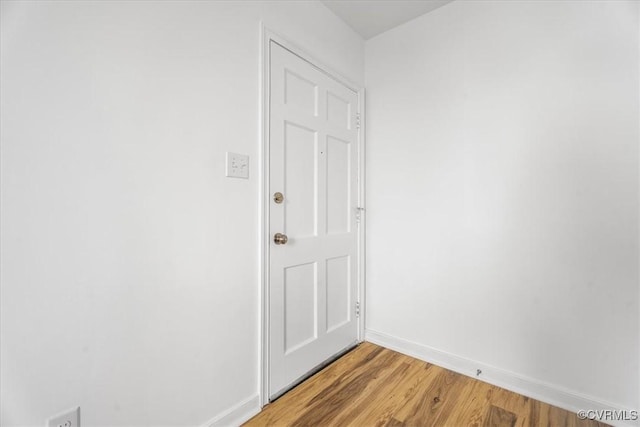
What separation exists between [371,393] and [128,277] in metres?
1.45

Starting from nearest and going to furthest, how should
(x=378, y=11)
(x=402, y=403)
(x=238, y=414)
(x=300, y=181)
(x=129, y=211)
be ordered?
1. (x=129, y=211)
2. (x=238, y=414)
3. (x=402, y=403)
4. (x=300, y=181)
5. (x=378, y=11)

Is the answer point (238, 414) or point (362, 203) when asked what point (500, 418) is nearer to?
point (238, 414)

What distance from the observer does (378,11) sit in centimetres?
203

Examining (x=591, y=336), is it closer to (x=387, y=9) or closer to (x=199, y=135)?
(x=199, y=135)

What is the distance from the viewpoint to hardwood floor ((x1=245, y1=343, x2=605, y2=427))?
4.78ft

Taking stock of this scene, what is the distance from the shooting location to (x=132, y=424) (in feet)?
3.56

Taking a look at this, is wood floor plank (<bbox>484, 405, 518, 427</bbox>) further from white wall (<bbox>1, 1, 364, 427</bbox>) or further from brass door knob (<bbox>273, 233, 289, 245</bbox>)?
brass door knob (<bbox>273, 233, 289, 245</bbox>)

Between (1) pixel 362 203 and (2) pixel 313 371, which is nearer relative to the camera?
(2) pixel 313 371

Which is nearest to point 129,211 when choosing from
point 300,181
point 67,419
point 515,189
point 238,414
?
point 67,419

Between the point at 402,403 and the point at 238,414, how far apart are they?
0.89 m

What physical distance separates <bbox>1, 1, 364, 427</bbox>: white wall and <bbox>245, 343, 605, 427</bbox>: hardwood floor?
319 millimetres

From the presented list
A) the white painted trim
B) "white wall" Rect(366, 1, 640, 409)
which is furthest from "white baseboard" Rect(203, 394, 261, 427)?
"white wall" Rect(366, 1, 640, 409)

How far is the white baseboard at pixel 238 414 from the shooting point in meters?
1.34

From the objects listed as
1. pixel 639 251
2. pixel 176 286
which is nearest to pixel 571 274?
pixel 639 251
